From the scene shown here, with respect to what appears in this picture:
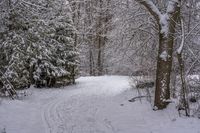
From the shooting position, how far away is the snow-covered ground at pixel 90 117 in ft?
31.8

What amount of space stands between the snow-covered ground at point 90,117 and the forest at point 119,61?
31mm

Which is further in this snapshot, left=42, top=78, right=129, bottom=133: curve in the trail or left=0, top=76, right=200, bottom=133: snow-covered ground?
left=42, top=78, right=129, bottom=133: curve in the trail

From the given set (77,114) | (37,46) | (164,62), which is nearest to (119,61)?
(37,46)

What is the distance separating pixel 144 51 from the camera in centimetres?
1484

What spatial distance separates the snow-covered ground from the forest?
1.2 inches

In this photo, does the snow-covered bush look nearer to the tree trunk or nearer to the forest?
the forest

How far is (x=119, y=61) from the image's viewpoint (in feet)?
58.2

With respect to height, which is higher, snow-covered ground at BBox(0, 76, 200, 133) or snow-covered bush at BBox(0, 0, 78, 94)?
snow-covered bush at BBox(0, 0, 78, 94)

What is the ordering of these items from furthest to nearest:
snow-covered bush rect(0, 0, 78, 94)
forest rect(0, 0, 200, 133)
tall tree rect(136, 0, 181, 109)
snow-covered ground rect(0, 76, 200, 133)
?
snow-covered bush rect(0, 0, 78, 94) < tall tree rect(136, 0, 181, 109) < forest rect(0, 0, 200, 133) < snow-covered ground rect(0, 76, 200, 133)

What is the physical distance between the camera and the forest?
35.2ft

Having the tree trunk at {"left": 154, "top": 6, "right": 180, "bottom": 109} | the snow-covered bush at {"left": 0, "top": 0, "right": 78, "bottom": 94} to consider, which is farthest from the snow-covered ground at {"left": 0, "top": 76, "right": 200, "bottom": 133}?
the snow-covered bush at {"left": 0, "top": 0, "right": 78, "bottom": 94}

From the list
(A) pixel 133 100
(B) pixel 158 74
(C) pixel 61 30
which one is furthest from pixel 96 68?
(B) pixel 158 74

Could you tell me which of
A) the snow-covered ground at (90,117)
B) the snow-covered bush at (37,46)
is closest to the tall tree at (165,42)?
the snow-covered ground at (90,117)

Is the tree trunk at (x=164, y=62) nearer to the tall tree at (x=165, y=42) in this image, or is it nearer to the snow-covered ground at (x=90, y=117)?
the tall tree at (x=165, y=42)
